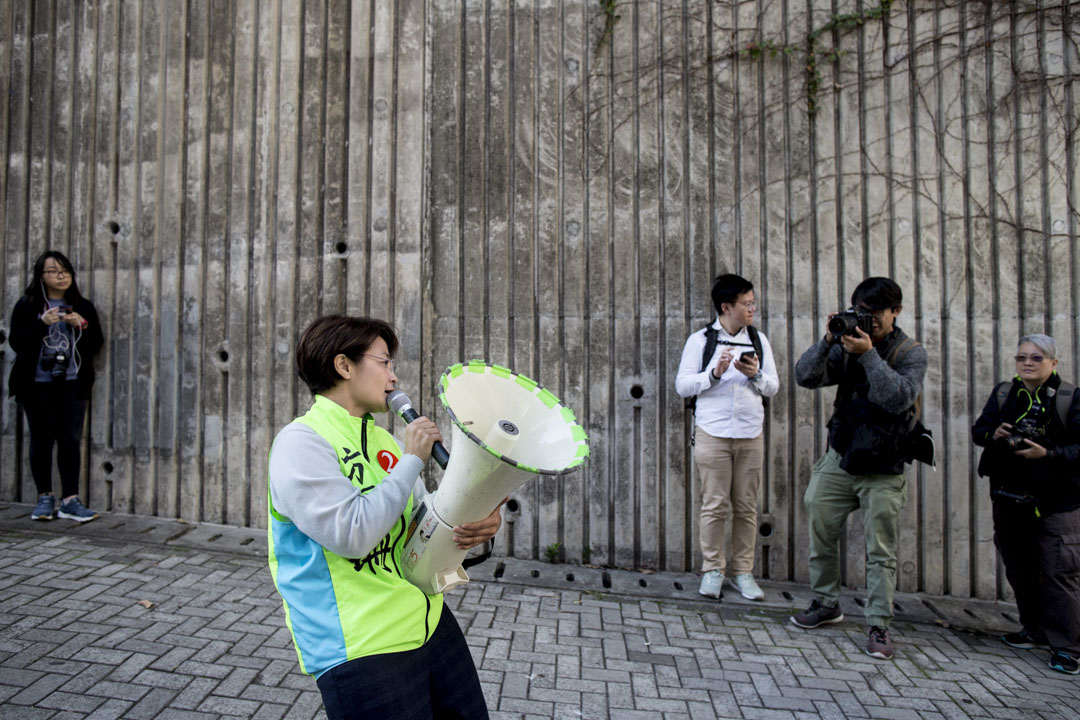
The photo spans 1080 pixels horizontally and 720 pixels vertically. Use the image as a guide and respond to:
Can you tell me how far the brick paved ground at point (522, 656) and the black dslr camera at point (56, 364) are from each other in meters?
1.36

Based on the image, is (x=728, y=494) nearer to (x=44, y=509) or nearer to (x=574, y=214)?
(x=574, y=214)

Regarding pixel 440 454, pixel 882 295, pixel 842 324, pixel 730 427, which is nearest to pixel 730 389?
pixel 730 427

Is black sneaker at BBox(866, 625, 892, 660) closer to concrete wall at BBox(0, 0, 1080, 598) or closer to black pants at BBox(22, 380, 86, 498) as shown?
concrete wall at BBox(0, 0, 1080, 598)

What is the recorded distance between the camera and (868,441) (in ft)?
13.6

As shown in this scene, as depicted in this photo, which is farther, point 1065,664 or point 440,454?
point 1065,664

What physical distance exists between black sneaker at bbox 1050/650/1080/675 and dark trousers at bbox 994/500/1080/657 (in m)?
0.04

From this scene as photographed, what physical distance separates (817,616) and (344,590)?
11.8 ft

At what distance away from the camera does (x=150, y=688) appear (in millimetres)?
3334

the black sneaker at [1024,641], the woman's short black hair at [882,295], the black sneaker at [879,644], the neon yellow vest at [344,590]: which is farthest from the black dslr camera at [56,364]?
the black sneaker at [1024,641]

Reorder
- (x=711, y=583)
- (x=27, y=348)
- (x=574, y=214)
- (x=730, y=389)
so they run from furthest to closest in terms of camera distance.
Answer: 1. (x=27, y=348)
2. (x=574, y=214)
3. (x=730, y=389)
4. (x=711, y=583)

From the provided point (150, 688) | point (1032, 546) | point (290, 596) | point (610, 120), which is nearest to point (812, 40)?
point (610, 120)

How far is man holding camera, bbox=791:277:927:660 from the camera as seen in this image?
4102 millimetres

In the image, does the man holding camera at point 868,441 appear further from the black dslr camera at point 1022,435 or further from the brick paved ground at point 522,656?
the black dslr camera at point 1022,435

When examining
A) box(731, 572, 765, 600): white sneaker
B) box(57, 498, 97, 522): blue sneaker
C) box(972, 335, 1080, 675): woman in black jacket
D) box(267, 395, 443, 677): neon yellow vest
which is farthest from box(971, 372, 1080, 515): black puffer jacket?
box(57, 498, 97, 522): blue sneaker
